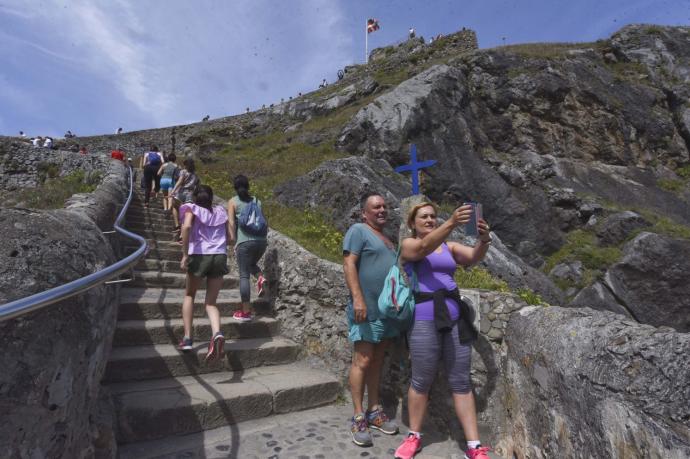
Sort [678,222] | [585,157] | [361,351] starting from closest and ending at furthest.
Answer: [361,351]
[678,222]
[585,157]

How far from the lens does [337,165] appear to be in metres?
9.22

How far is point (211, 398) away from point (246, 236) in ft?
6.99

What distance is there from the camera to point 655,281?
417 inches

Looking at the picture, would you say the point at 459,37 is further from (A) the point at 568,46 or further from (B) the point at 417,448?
(B) the point at 417,448

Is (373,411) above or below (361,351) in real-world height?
below

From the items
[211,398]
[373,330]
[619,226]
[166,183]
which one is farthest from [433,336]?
[619,226]

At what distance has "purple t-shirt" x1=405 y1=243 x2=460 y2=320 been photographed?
2908 mm

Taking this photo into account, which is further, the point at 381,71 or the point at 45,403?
the point at 381,71

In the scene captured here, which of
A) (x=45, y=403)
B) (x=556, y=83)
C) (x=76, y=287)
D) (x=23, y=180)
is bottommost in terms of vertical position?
(x=45, y=403)

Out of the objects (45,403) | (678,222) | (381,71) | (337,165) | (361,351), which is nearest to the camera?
(45,403)

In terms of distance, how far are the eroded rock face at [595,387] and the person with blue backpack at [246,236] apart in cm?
309

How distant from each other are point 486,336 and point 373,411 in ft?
3.89

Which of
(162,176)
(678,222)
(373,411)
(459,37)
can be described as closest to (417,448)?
(373,411)

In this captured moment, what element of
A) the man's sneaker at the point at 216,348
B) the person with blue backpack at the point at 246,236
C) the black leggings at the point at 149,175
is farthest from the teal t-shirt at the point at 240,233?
the black leggings at the point at 149,175
